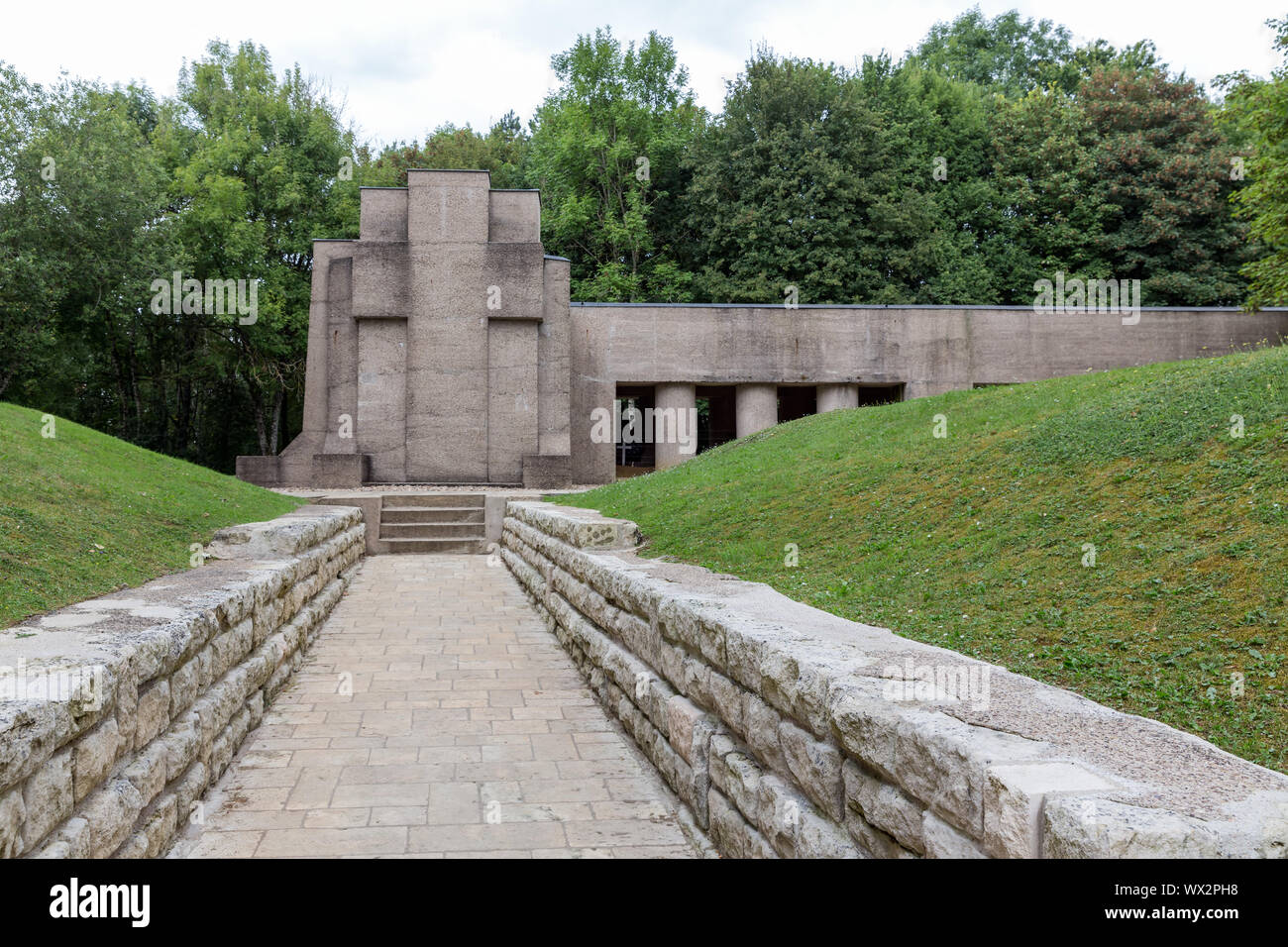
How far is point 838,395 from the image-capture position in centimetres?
2423

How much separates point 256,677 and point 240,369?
29784mm

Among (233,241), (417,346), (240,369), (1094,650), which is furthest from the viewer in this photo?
(240,369)

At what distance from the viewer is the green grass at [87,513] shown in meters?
5.38

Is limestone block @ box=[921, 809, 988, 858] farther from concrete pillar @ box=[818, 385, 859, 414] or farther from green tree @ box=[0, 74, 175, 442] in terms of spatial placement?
green tree @ box=[0, 74, 175, 442]

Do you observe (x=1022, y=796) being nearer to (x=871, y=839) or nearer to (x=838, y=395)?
(x=871, y=839)

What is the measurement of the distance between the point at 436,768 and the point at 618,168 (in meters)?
34.3

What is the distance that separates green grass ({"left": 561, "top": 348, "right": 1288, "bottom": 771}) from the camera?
3.93 metres

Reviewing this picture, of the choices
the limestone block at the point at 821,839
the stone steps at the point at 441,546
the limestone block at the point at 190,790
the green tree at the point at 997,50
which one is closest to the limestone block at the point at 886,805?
the limestone block at the point at 821,839

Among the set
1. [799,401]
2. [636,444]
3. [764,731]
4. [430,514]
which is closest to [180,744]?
[764,731]

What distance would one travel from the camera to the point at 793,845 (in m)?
3.07

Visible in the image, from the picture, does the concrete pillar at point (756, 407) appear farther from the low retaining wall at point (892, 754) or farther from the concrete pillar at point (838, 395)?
the low retaining wall at point (892, 754)

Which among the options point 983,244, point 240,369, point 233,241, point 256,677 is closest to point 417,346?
point 233,241

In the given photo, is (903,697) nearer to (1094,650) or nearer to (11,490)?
(1094,650)

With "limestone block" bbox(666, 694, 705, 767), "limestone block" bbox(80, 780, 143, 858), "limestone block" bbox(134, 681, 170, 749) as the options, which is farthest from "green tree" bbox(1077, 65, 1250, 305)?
"limestone block" bbox(80, 780, 143, 858)
